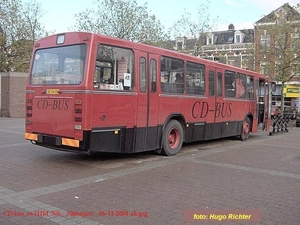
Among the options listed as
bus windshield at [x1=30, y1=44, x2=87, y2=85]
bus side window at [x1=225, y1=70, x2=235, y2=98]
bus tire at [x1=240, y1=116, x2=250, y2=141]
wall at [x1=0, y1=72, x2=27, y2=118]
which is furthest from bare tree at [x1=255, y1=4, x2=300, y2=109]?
bus windshield at [x1=30, y1=44, x2=87, y2=85]

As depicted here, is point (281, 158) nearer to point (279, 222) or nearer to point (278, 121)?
point (279, 222)

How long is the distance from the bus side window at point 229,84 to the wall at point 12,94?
16.7 meters

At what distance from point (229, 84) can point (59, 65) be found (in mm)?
6897

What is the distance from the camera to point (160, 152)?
9.19 metres

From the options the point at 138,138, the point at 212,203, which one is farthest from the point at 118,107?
the point at 212,203

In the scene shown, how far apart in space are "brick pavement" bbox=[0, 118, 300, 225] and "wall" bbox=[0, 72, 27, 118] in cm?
1459

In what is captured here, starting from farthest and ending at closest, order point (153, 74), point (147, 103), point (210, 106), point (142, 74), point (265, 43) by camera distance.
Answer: point (265, 43), point (210, 106), point (153, 74), point (147, 103), point (142, 74)

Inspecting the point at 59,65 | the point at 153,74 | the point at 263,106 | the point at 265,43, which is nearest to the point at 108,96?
the point at 59,65

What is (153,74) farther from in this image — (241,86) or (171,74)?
(241,86)

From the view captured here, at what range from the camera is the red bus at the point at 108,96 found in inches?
277

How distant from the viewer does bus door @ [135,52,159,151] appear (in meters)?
8.06

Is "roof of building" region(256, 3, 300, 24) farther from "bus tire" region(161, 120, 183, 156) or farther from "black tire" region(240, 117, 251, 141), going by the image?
"bus tire" region(161, 120, 183, 156)

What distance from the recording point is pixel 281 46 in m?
25.8

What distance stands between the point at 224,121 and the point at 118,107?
18.8 ft
